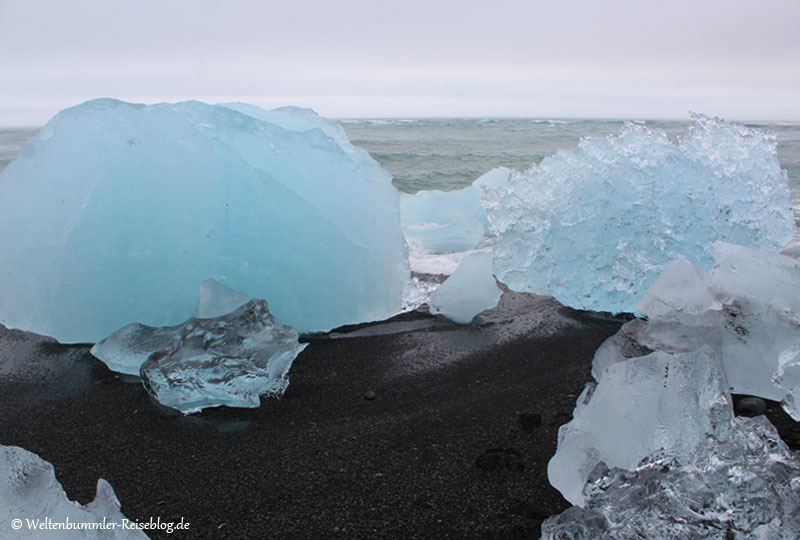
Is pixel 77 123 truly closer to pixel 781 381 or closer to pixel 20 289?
pixel 20 289

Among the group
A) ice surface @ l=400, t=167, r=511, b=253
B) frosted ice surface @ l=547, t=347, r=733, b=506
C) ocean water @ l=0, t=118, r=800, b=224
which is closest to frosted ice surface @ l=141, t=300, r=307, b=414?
frosted ice surface @ l=547, t=347, r=733, b=506

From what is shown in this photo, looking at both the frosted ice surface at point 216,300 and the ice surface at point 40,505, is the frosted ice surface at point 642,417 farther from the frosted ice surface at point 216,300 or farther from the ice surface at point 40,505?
the frosted ice surface at point 216,300

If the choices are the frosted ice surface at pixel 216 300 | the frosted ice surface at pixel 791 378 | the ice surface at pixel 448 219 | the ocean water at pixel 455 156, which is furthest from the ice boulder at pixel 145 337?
→ the ocean water at pixel 455 156

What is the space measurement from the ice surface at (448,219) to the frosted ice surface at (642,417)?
3.68 meters

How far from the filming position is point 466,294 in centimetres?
340

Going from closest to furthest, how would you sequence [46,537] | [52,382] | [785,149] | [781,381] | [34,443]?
1. [46,537]
2. [781,381]
3. [34,443]
4. [52,382]
5. [785,149]

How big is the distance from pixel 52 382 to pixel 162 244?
80cm

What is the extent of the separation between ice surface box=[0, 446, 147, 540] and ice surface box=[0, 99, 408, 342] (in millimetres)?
1475

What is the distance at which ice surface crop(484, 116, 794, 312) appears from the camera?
129 inches

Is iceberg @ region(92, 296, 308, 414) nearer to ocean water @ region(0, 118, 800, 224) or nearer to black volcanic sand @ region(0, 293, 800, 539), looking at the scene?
black volcanic sand @ region(0, 293, 800, 539)

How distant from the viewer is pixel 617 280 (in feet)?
10.8

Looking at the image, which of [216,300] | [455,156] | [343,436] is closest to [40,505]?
[343,436]

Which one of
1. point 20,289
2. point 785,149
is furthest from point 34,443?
point 785,149

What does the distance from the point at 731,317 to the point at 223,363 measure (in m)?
2.14
